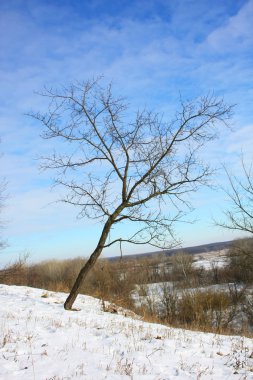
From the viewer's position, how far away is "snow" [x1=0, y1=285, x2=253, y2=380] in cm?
545

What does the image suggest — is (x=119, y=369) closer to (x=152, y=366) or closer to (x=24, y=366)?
(x=152, y=366)

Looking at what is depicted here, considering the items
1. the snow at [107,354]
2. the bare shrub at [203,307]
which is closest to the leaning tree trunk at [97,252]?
the snow at [107,354]

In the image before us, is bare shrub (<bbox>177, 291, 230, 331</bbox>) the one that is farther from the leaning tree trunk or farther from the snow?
the snow

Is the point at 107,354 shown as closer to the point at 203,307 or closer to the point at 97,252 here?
the point at 97,252

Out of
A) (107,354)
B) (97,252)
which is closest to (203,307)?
(97,252)

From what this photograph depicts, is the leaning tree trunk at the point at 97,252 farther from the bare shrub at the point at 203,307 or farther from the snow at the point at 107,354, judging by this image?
the bare shrub at the point at 203,307

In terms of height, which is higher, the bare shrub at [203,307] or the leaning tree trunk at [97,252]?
the leaning tree trunk at [97,252]

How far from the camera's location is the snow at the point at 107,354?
5.45 m

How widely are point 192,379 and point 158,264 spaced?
4803cm

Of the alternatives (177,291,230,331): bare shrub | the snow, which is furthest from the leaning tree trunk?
(177,291,230,331): bare shrub

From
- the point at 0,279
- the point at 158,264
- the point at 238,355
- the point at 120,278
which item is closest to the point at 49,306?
the point at 238,355

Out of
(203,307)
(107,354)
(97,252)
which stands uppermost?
(97,252)

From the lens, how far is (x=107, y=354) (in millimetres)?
6418

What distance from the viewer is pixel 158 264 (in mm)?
52781
